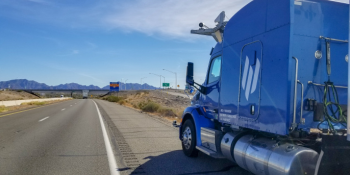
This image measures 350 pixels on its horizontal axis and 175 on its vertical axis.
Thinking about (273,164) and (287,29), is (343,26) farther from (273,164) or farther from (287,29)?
(273,164)

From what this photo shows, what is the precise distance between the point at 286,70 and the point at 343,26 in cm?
140

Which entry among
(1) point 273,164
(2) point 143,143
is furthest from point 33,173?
(1) point 273,164

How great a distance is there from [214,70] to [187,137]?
6.01ft

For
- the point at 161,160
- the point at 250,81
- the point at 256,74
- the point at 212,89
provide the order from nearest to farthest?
the point at 256,74 → the point at 250,81 → the point at 212,89 → the point at 161,160

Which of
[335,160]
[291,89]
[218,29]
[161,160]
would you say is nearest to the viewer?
[335,160]

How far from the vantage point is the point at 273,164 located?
4.30m

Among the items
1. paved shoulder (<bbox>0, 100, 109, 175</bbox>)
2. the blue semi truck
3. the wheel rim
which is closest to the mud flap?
the blue semi truck

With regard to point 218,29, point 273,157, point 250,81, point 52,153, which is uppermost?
point 218,29

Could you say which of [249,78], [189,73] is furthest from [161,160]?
[249,78]

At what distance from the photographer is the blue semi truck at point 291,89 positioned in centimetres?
416

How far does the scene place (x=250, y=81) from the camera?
523cm

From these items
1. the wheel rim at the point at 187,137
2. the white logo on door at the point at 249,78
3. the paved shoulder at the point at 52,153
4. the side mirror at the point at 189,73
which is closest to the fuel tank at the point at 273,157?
the white logo on door at the point at 249,78

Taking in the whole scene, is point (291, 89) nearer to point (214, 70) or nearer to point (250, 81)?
point (250, 81)

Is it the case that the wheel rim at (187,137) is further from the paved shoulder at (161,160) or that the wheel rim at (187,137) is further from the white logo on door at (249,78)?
the white logo on door at (249,78)
